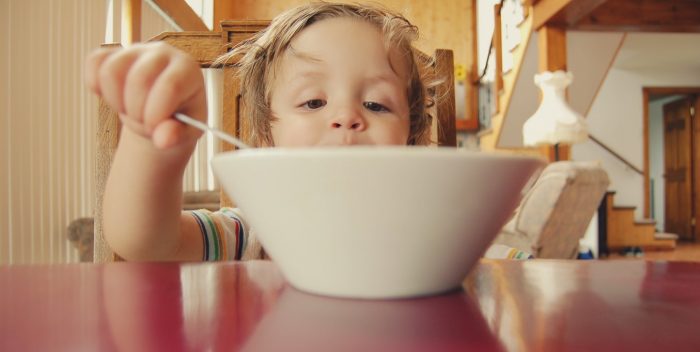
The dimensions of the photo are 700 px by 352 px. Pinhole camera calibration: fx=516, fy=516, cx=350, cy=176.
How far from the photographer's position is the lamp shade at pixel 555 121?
307 cm

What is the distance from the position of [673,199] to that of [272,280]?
26.4 feet

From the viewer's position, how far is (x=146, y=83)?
361 mm

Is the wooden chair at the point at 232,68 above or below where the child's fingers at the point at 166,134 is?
above

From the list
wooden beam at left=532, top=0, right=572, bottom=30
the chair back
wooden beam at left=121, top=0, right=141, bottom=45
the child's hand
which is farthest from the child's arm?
wooden beam at left=532, top=0, right=572, bottom=30

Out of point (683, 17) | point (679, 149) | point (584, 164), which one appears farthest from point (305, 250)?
point (679, 149)

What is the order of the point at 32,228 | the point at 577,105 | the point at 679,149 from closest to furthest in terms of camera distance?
the point at 32,228 → the point at 577,105 → the point at 679,149

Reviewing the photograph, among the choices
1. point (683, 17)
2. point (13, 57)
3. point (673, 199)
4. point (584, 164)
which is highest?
point (683, 17)

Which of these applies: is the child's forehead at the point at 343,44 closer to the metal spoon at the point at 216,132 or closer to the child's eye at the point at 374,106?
the child's eye at the point at 374,106

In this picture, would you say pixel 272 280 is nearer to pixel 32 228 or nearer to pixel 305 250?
pixel 305 250

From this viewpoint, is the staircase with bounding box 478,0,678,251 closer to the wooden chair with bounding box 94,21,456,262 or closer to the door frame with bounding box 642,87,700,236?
the door frame with bounding box 642,87,700,236

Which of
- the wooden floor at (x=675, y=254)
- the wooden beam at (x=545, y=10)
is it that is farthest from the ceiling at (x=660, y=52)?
the wooden floor at (x=675, y=254)

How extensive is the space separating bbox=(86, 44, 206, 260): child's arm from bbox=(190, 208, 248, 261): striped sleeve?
2 cm

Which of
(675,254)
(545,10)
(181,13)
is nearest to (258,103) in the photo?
(181,13)

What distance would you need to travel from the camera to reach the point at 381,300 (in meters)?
0.29
